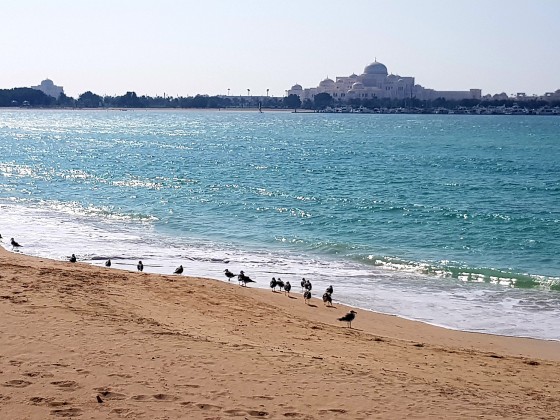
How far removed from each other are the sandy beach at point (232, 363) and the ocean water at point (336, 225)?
3.46 metres

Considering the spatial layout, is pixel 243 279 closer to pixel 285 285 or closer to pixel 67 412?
pixel 285 285

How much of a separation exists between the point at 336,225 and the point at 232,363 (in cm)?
→ 2136

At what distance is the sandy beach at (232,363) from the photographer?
30.9ft

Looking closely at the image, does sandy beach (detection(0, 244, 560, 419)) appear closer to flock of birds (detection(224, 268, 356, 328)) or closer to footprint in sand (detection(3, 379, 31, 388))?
footprint in sand (detection(3, 379, 31, 388))

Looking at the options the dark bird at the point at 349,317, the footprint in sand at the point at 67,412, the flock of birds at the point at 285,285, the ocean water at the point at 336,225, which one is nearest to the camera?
the footprint in sand at the point at 67,412

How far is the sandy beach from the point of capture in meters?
Answer: 9.41

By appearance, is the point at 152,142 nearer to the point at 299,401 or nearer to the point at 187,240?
the point at 187,240

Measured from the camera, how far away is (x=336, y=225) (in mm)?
31922

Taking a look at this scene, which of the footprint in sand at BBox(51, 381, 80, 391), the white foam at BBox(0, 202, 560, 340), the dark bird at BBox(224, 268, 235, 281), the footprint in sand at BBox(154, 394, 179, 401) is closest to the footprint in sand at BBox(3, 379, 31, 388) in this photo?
the footprint in sand at BBox(51, 381, 80, 391)

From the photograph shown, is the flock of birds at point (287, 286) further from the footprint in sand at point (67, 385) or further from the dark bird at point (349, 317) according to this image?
the footprint in sand at point (67, 385)

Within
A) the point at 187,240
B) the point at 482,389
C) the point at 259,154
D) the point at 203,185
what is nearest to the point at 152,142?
the point at 259,154

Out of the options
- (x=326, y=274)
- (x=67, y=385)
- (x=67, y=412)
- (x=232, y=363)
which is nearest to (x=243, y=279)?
(x=326, y=274)

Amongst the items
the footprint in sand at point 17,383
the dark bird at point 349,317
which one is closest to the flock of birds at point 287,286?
the dark bird at point 349,317

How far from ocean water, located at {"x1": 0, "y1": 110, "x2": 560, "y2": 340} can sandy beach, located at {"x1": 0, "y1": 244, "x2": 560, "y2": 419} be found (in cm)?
346
